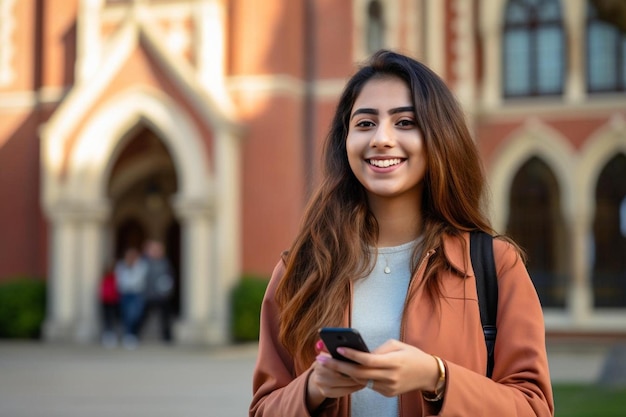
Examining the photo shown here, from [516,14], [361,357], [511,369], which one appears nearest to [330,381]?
[361,357]

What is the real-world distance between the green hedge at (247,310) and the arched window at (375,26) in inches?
198

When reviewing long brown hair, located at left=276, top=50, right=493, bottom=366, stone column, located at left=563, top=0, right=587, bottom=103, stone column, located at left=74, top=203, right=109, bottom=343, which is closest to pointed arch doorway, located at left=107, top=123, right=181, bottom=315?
stone column, located at left=74, top=203, right=109, bottom=343

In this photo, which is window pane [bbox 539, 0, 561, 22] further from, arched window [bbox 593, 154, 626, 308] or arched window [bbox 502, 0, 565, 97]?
arched window [bbox 593, 154, 626, 308]

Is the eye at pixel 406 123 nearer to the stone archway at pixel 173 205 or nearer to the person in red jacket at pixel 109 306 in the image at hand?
the stone archway at pixel 173 205

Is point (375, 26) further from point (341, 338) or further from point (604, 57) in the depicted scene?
point (341, 338)

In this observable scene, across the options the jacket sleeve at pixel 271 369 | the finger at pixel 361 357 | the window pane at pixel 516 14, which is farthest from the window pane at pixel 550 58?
the finger at pixel 361 357

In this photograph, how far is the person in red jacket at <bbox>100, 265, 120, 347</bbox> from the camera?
1658 centimetres

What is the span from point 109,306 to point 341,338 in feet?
50.5

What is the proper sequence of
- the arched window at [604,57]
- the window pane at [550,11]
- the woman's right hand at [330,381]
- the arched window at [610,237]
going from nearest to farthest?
1. the woman's right hand at [330,381]
2. the arched window at [610,237]
3. the arched window at [604,57]
4. the window pane at [550,11]

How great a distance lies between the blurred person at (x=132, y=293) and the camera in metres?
15.9

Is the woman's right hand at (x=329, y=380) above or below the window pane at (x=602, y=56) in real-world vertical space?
below

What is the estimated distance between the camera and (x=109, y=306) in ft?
55.2

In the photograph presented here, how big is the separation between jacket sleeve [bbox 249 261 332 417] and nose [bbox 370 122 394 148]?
1.35ft

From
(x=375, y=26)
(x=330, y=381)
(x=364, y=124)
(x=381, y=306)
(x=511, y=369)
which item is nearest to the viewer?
(x=330, y=381)
